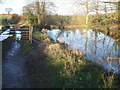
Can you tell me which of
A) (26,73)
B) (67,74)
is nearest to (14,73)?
(26,73)

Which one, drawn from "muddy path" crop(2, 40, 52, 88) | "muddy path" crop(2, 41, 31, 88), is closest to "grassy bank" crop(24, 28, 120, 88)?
"muddy path" crop(2, 40, 52, 88)

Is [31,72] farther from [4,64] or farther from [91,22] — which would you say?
[91,22]

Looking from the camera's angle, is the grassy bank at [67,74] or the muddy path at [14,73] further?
the muddy path at [14,73]

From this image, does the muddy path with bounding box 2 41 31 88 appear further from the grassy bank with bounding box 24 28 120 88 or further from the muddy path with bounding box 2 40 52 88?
the grassy bank with bounding box 24 28 120 88

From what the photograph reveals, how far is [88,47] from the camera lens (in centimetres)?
931

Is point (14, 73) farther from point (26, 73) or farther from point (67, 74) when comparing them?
point (67, 74)

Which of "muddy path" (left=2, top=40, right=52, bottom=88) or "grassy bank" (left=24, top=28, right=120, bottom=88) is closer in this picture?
"grassy bank" (left=24, top=28, right=120, bottom=88)

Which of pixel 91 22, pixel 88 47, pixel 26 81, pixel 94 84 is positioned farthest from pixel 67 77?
pixel 88 47

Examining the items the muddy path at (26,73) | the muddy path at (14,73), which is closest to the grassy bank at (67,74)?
the muddy path at (26,73)

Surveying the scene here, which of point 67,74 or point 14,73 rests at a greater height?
point 67,74

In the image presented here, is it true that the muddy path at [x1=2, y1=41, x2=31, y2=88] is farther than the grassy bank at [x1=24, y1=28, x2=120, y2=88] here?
Yes

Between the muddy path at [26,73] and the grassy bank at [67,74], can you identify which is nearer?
the grassy bank at [67,74]

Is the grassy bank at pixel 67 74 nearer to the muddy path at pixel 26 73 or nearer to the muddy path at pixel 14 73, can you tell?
the muddy path at pixel 26 73

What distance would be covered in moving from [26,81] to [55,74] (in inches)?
45.0
